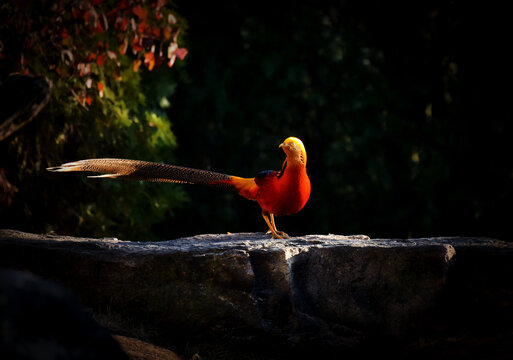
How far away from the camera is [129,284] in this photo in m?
3.94

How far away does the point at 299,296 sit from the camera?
3979 mm

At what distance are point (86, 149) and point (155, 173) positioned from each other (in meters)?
2.40

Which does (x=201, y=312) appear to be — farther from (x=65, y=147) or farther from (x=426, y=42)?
(x=426, y=42)

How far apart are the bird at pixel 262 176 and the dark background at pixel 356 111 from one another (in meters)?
2.86

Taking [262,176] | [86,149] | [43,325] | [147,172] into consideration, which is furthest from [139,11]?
[43,325]

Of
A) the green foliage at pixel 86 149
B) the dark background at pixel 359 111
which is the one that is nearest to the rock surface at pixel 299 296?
the green foliage at pixel 86 149

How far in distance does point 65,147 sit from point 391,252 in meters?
4.29

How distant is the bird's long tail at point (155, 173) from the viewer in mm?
4316

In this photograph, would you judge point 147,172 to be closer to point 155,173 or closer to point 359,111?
point 155,173

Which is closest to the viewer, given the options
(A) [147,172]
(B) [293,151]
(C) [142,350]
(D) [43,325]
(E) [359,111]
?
(D) [43,325]

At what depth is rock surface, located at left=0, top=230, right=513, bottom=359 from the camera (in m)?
3.86

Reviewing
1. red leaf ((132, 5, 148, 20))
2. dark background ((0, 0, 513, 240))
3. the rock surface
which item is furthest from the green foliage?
the rock surface

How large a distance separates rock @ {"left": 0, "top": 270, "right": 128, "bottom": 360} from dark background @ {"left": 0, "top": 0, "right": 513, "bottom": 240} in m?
5.22

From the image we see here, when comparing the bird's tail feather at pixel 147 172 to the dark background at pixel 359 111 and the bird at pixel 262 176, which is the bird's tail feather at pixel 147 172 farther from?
the dark background at pixel 359 111
